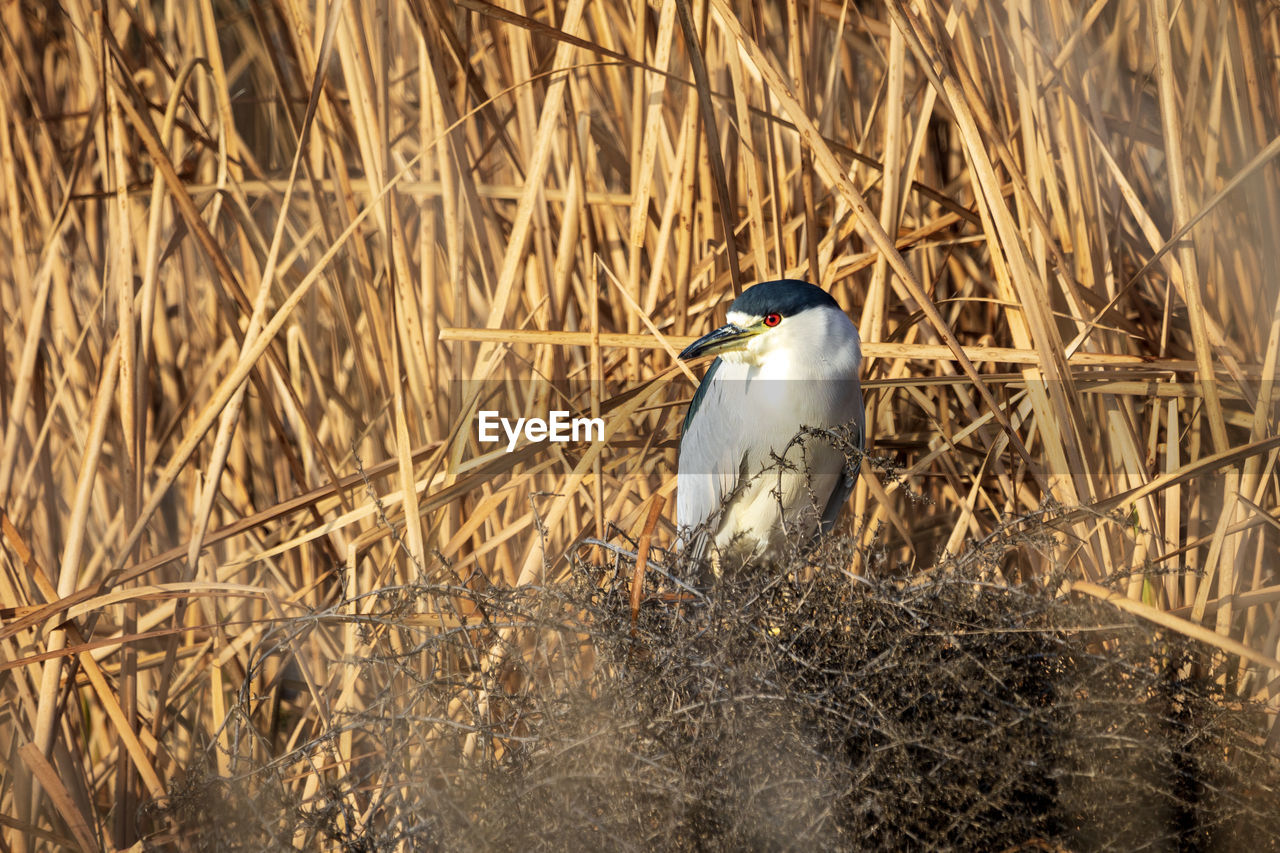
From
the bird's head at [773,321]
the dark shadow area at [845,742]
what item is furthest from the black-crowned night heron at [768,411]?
the dark shadow area at [845,742]

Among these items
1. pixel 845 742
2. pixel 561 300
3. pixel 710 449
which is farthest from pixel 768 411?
pixel 845 742

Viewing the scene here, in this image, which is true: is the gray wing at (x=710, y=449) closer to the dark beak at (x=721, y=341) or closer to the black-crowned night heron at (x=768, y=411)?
the black-crowned night heron at (x=768, y=411)

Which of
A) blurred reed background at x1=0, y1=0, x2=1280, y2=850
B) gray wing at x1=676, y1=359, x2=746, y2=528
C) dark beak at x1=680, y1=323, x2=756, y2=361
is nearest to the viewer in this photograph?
blurred reed background at x1=0, y1=0, x2=1280, y2=850

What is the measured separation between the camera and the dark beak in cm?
142

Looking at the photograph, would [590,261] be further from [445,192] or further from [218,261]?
[218,261]

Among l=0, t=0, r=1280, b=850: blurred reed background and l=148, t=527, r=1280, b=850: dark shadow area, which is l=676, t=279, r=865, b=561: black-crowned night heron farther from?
l=148, t=527, r=1280, b=850: dark shadow area

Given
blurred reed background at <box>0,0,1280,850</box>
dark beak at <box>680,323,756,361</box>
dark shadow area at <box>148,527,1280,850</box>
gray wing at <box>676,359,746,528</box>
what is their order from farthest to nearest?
gray wing at <box>676,359,746,528</box> < dark beak at <box>680,323,756,361</box> < blurred reed background at <box>0,0,1280,850</box> < dark shadow area at <box>148,527,1280,850</box>

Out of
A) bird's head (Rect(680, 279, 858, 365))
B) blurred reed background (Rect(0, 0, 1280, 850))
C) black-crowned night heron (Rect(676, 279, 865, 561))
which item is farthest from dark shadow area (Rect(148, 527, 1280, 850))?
bird's head (Rect(680, 279, 858, 365))

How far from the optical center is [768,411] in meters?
1.55

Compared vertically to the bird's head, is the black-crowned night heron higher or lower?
lower

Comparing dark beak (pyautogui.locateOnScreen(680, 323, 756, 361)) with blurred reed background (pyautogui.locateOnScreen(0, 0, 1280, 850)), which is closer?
blurred reed background (pyautogui.locateOnScreen(0, 0, 1280, 850))

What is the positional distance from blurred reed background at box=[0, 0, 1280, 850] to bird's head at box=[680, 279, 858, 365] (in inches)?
3.5

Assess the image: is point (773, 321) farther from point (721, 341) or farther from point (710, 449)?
point (710, 449)

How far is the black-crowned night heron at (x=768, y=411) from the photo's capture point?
1.44 meters
